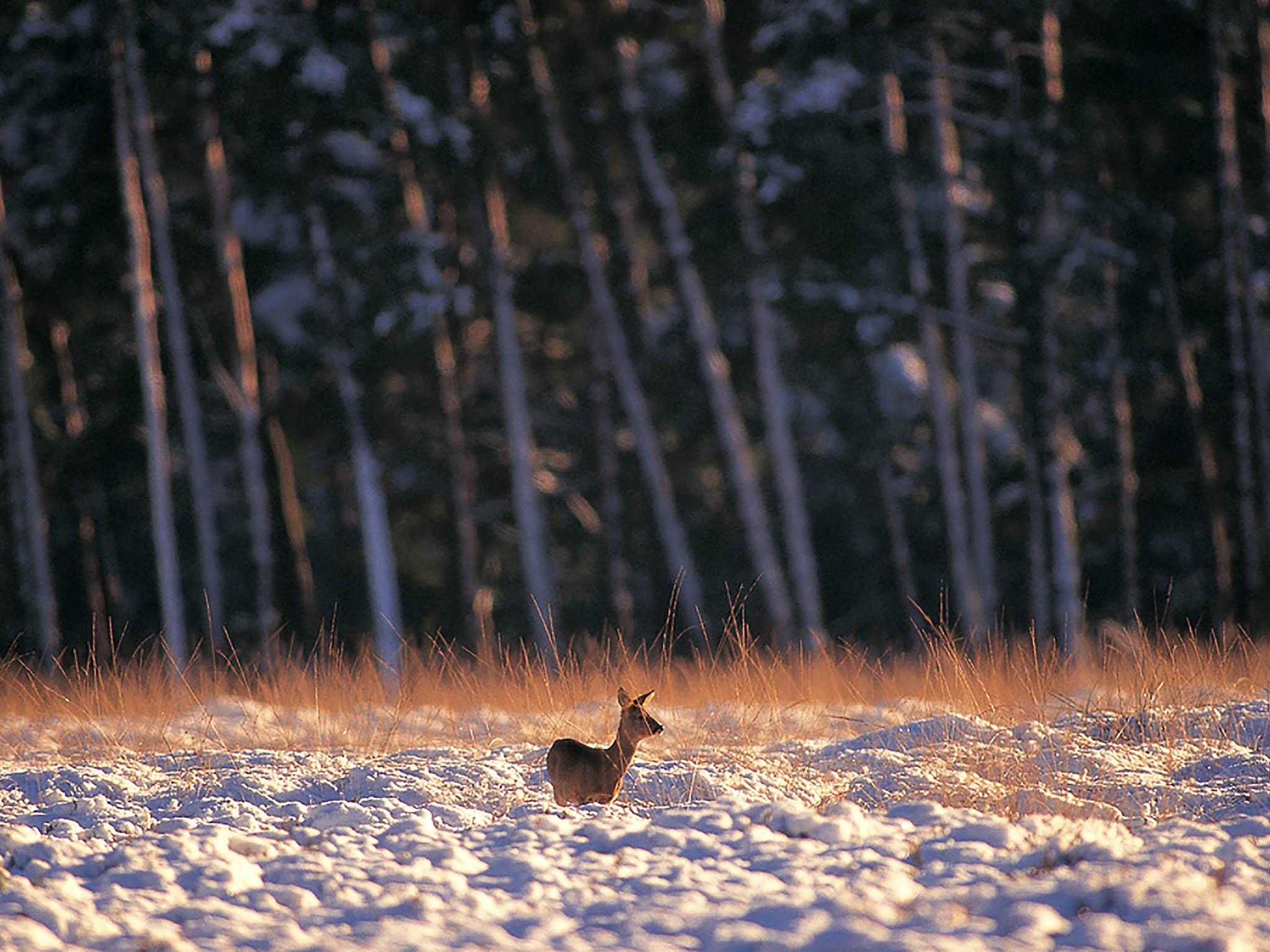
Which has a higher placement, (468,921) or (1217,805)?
(468,921)

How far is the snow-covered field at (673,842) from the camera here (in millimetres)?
3879

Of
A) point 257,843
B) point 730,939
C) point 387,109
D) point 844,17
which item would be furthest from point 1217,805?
point 387,109

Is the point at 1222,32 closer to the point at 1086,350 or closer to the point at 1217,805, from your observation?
the point at 1086,350

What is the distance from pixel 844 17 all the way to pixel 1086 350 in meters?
4.53

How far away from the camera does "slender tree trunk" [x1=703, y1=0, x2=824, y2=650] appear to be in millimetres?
13812

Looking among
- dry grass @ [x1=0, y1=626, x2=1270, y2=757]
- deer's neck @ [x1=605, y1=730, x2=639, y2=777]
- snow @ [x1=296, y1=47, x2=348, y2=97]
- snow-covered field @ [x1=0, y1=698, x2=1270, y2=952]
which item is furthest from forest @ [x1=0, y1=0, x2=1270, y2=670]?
deer's neck @ [x1=605, y1=730, x2=639, y2=777]

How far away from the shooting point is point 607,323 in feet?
50.0

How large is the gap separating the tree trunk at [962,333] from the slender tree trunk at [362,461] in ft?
22.1

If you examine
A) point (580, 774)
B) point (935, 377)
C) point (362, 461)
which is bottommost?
point (580, 774)

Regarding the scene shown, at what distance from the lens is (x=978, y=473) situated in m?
14.5

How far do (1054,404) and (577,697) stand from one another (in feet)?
25.3

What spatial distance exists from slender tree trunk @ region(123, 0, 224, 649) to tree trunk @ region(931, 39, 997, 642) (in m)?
8.51

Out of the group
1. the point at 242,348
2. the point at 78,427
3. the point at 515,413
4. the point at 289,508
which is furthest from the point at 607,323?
the point at 78,427

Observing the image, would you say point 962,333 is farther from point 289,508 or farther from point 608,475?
point 289,508
